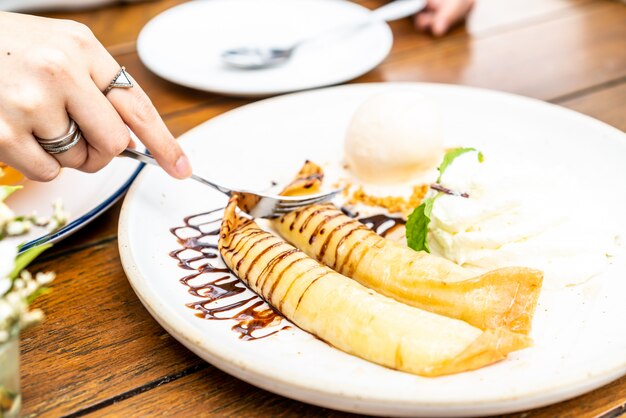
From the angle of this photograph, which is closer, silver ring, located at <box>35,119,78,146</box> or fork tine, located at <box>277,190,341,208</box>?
silver ring, located at <box>35,119,78,146</box>

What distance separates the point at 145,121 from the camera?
4.07 ft

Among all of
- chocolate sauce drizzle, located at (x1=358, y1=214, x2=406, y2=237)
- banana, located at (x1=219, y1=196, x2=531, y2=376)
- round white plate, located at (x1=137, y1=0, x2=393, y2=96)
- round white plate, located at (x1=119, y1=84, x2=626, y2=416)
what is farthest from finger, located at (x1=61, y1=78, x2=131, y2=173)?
round white plate, located at (x1=137, y1=0, x2=393, y2=96)

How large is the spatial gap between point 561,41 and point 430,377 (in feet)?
5.49

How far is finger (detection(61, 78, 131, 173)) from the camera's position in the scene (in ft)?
3.68

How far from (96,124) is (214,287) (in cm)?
35

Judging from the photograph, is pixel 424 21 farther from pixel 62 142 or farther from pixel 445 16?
pixel 62 142

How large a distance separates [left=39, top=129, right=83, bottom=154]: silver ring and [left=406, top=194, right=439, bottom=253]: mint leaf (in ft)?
2.09

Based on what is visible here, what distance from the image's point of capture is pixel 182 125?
1.83 metres

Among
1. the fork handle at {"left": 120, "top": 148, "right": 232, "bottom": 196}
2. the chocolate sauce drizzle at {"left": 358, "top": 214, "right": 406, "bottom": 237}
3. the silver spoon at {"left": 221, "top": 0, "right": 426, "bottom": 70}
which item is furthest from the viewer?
the silver spoon at {"left": 221, "top": 0, "right": 426, "bottom": 70}

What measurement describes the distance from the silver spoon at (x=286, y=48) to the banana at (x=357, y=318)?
0.90 meters

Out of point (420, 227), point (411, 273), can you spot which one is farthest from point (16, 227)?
point (420, 227)

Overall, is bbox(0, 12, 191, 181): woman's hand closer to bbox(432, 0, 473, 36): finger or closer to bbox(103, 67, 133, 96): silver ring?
bbox(103, 67, 133, 96): silver ring

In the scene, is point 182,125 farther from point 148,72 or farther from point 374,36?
point 374,36

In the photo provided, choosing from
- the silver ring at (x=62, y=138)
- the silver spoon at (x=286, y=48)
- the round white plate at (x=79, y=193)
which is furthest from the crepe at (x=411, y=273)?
the silver spoon at (x=286, y=48)
